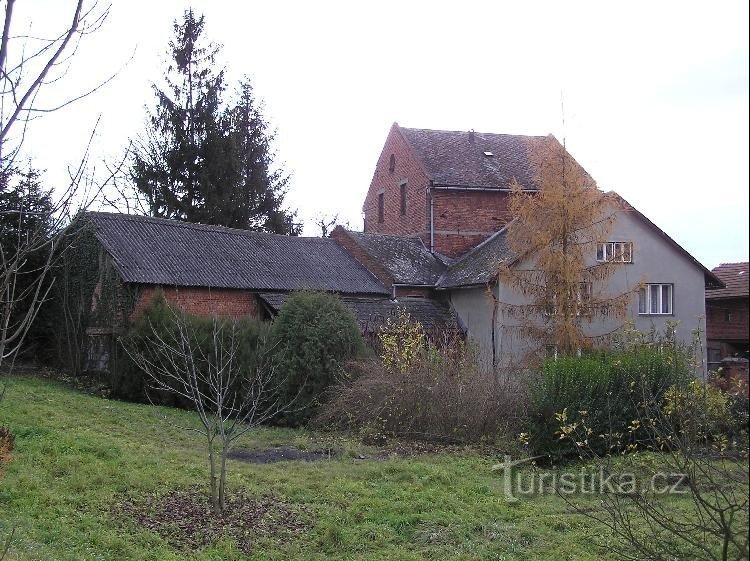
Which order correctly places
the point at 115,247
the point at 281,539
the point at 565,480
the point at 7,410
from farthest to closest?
the point at 115,247
the point at 7,410
the point at 565,480
the point at 281,539

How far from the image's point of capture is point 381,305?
25.1m

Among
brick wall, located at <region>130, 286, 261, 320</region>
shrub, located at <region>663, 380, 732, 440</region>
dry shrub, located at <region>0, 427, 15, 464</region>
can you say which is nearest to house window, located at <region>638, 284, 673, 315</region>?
brick wall, located at <region>130, 286, 261, 320</region>

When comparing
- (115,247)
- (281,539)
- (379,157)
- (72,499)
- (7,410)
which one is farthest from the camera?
(379,157)

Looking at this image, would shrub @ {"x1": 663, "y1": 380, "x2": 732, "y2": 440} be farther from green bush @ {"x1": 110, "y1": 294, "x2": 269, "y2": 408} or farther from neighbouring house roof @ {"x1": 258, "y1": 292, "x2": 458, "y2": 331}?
neighbouring house roof @ {"x1": 258, "y1": 292, "x2": 458, "y2": 331}

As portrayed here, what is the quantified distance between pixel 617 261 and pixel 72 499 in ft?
55.6

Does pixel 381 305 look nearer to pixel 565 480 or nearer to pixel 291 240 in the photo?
pixel 291 240

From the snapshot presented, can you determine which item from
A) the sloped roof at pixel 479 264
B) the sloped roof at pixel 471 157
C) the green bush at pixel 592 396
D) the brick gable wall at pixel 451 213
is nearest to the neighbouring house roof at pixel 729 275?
the sloped roof at pixel 479 264

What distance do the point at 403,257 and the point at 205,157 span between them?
15.7m

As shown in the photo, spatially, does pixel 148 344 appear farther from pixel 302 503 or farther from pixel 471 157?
pixel 471 157

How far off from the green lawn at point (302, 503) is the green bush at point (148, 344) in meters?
5.40

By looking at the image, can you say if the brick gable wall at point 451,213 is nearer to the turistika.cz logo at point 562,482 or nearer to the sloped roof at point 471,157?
the sloped roof at point 471,157

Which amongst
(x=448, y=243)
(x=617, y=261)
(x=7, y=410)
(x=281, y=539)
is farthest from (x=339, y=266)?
(x=281, y=539)

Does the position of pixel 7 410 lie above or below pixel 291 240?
below

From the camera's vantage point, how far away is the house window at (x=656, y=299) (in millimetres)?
26328
